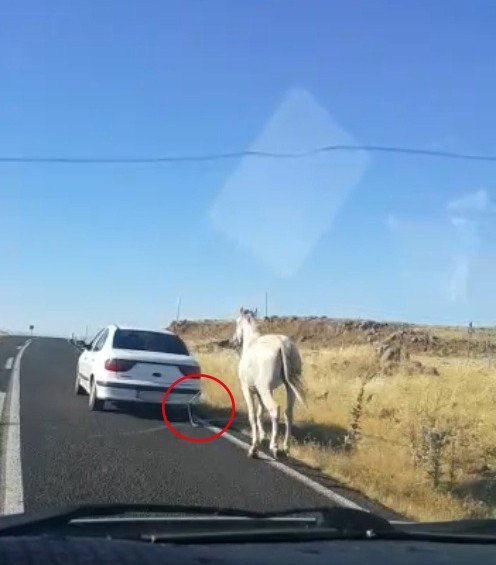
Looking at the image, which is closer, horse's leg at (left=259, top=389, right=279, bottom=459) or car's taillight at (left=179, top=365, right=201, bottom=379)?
horse's leg at (left=259, top=389, right=279, bottom=459)

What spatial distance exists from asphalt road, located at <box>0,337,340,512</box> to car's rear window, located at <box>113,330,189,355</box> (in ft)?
4.08

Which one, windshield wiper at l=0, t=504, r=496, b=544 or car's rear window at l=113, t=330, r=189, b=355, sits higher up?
car's rear window at l=113, t=330, r=189, b=355

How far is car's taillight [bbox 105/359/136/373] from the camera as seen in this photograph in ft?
47.0

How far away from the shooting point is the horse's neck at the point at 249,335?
42.6 ft

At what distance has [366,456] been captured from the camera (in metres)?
12.0

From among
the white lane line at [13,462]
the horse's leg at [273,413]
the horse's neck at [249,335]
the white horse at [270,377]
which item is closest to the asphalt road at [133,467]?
the white lane line at [13,462]

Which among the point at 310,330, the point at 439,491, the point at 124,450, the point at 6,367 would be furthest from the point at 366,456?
the point at 310,330

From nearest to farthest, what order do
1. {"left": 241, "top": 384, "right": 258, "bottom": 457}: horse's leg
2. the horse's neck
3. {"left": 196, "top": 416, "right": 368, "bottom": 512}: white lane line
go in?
{"left": 196, "top": 416, "right": 368, "bottom": 512}: white lane line
{"left": 241, "top": 384, "right": 258, "bottom": 457}: horse's leg
the horse's neck

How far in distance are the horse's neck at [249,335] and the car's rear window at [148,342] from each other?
2.49m

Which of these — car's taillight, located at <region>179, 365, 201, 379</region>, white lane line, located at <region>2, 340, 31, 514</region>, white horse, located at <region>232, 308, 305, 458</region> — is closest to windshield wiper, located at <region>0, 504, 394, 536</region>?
white lane line, located at <region>2, 340, 31, 514</region>

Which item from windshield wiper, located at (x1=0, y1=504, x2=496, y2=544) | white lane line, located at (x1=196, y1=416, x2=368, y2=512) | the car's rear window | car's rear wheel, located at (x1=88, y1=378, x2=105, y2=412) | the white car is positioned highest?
the car's rear window

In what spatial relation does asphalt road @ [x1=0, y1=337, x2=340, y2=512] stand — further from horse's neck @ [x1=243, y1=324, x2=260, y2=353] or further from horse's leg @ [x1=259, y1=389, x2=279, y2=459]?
horse's neck @ [x1=243, y1=324, x2=260, y2=353]

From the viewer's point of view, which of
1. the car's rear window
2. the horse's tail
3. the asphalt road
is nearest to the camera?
the asphalt road

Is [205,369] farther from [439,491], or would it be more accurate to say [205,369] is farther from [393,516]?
[393,516]
